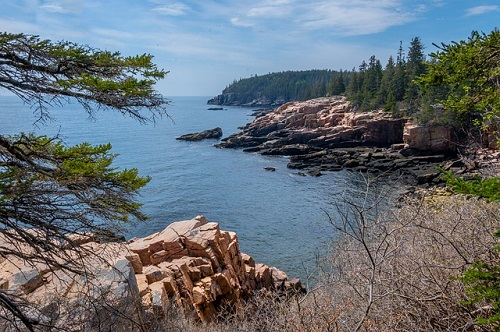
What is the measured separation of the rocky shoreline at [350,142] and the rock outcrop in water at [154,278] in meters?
20.6

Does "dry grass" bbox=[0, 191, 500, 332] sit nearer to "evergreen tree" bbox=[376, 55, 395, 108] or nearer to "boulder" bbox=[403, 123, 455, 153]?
"boulder" bbox=[403, 123, 455, 153]

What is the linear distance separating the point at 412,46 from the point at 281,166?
3686 centimetres

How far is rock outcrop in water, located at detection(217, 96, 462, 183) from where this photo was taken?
129ft

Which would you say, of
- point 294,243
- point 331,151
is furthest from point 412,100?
point 294,243

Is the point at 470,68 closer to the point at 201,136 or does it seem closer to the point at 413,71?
the point at 413,71

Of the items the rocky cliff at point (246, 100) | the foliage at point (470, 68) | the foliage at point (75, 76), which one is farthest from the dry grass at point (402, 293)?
the rocky cliff at point (246, 100)

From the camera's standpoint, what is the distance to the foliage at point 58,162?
5.55 m

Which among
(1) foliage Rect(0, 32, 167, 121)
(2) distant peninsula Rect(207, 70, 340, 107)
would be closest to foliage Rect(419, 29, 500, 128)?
(1) foliage Rect(0, 32, 167, 121)

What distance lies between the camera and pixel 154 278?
11562 mm

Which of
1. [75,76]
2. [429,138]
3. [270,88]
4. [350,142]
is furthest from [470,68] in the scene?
[270,88]

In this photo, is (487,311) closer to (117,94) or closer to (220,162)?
(117,94)

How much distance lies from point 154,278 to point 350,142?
42.2 meters

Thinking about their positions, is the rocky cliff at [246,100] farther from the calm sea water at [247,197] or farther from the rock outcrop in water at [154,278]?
the rock outcrop in water at [154,278]

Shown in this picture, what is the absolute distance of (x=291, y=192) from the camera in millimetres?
32750
